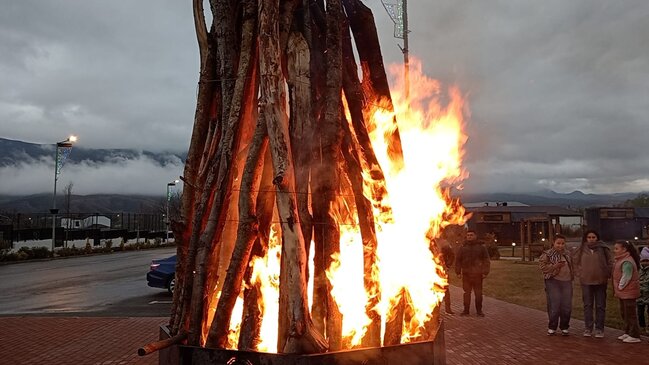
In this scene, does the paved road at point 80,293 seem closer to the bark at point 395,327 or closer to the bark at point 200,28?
the bark at point 200,28

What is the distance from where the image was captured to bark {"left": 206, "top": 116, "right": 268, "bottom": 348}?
382 cm

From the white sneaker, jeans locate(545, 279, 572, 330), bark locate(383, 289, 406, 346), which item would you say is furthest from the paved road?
the white sneaker

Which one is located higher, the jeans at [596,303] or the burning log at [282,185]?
the burning log at [282,185]

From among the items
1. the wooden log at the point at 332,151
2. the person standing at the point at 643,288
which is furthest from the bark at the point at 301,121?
the person standing at the point at 643,288

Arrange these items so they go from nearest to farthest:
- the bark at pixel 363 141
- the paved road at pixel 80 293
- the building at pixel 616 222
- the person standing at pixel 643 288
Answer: the bark at pixel 363 141 < the person standing at pixel 643 288 < the paved road at pixel 80 293 < the building at pixel 616 222

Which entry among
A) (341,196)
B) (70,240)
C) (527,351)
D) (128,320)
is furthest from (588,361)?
(70,240)

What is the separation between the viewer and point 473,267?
30.7 feet

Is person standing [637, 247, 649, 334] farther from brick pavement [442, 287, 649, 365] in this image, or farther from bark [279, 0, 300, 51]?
bark [279, 0, 300, 51]

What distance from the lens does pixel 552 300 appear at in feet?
26.1

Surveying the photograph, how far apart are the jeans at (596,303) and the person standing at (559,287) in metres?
0.25

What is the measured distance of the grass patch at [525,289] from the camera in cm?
1015

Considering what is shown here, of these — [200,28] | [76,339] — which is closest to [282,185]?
[200,28]

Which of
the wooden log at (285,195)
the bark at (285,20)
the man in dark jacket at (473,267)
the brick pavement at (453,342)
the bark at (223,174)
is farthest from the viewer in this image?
the man in dark jacket at (473,267)

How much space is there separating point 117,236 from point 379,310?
46.2 metres
